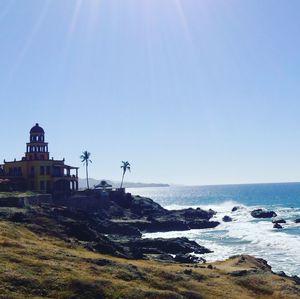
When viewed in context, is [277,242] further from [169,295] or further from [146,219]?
[169,295]

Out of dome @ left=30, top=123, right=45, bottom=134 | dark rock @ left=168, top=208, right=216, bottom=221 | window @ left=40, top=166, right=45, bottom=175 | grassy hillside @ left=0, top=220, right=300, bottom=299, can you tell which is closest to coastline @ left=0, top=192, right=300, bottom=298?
grassy hillside @ left=0, top=220, right=300, bottom=299

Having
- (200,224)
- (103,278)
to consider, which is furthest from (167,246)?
(200,224)

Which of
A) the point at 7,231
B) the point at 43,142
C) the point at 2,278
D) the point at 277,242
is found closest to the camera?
the point at 2,278

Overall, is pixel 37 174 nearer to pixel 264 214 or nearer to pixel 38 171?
pixel 38 171

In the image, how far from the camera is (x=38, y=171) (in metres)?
105

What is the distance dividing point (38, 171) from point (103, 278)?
2782 inches

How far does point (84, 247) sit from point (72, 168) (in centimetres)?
6474

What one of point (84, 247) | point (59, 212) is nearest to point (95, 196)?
point (59, 212)

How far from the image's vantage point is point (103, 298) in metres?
34.4

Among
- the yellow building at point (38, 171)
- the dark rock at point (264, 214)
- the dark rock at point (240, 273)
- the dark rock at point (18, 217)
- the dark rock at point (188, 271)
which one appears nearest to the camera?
the dark rock at point (188, 271)

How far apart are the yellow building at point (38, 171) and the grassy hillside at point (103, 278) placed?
5571 cm

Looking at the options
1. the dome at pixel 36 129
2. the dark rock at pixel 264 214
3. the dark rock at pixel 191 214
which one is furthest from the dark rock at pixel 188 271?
the dark rock at pixel 264 214

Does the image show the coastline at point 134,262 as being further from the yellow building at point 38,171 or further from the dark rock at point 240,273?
the yellow building at point 38,171

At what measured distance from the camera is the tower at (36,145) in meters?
109
